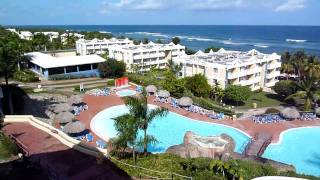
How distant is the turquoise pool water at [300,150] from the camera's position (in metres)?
27.7

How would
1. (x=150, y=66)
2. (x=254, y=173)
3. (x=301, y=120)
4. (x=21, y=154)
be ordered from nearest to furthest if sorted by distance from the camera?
(x=254, y=173)
(x=21, y=154)
(x=301, y=120)
(x=150, y=66)

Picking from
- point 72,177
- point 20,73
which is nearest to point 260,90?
point 20,73

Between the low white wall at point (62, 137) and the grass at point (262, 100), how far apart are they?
27.7 m

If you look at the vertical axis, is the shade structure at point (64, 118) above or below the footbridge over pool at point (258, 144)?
above

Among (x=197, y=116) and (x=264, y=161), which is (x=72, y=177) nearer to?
(x=264, y=161)

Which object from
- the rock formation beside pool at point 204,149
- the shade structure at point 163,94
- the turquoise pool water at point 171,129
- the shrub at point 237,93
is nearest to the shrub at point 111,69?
the shade structure at point 163,94

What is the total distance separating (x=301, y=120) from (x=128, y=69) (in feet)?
133

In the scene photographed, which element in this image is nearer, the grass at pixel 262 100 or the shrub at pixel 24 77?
the grass at pixel 262 100

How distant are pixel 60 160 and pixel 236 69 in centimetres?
3767

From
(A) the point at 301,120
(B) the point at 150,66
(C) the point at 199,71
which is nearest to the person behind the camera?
(A) the point at 301,120

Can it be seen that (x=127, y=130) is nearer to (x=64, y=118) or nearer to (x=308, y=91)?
(x=64, y=118)

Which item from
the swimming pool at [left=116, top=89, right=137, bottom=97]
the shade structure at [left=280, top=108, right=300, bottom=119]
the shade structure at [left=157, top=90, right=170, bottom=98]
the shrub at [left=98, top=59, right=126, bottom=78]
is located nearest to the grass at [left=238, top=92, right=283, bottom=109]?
the shade structure at [left=280, top=108, right=300, bottom=119]

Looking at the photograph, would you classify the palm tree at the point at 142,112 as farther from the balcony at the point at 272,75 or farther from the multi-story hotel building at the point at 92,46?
the multi-story hotel building at the point at 92,46

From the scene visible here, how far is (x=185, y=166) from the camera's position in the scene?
64.0 ft
